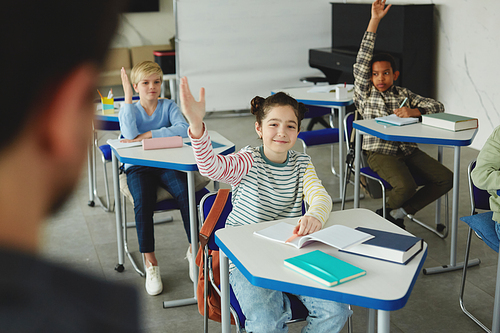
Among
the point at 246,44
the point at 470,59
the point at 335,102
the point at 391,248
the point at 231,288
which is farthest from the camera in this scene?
the point at 246,44

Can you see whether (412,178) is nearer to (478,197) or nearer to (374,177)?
(374,177)

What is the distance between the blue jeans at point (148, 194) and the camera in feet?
7.63

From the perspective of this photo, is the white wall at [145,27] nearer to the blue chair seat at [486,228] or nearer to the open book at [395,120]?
the blue chair seat at [486,228]

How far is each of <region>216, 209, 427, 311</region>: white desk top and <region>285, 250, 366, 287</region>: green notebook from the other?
0.04 feet

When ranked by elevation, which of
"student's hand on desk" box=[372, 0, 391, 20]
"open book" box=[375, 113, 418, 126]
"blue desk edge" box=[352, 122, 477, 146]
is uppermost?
"student's hand on desk" box=[372, 0, 391, 20]

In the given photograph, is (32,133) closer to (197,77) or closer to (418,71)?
(418,71)

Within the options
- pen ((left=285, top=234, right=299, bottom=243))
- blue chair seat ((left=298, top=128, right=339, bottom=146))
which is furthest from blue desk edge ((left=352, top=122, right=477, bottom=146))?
pen ((left=285, top=234, right=299, bottom=243))

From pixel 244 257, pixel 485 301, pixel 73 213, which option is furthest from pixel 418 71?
pixel 73 213

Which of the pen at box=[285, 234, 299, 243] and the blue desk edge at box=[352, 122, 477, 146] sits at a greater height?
the blue desk edge at box=[352, 122, 477, 146]

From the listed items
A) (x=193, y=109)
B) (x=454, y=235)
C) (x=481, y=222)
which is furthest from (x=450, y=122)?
(x=193, y=109)

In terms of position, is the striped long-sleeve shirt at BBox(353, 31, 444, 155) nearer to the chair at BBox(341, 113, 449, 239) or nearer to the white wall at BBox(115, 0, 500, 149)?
the chair at BBox(341, 113, 449, 239)

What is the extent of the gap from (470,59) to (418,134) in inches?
99.3

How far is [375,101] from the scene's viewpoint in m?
3.00

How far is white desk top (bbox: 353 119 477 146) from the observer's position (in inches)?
93.4
